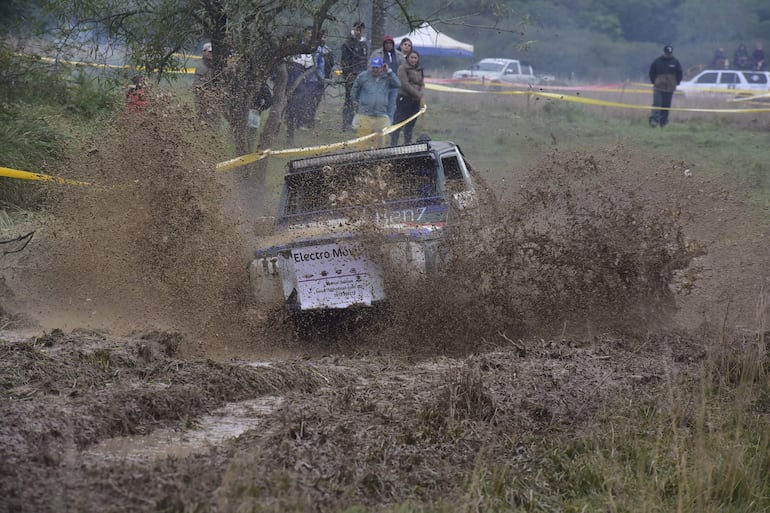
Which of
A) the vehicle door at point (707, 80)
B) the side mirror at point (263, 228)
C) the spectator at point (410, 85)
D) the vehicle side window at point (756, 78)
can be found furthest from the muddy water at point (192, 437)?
the vehicle side window at point (756, 78)

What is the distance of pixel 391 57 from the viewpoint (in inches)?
644

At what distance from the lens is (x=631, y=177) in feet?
30.7

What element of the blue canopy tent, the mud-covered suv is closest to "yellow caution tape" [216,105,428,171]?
the mud-covered suv

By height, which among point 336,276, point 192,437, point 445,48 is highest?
point 445,48

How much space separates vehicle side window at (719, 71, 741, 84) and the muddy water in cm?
3686

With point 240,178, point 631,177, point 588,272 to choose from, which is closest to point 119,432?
point 588,272

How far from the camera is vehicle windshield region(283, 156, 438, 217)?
848cm

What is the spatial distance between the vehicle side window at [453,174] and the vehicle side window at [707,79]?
3319 centimetres

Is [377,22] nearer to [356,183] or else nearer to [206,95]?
[206,95]

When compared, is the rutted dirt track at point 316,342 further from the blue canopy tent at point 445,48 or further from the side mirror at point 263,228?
the blue canopy tent at point 445,48

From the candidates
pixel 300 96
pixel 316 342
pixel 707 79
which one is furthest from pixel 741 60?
pixel 316 342

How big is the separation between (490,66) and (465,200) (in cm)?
3682

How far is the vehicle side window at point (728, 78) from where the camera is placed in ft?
129

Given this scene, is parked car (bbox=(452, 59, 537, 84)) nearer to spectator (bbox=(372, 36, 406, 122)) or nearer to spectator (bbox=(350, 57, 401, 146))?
spectator (bbox=(372, 36, 406, 122))
